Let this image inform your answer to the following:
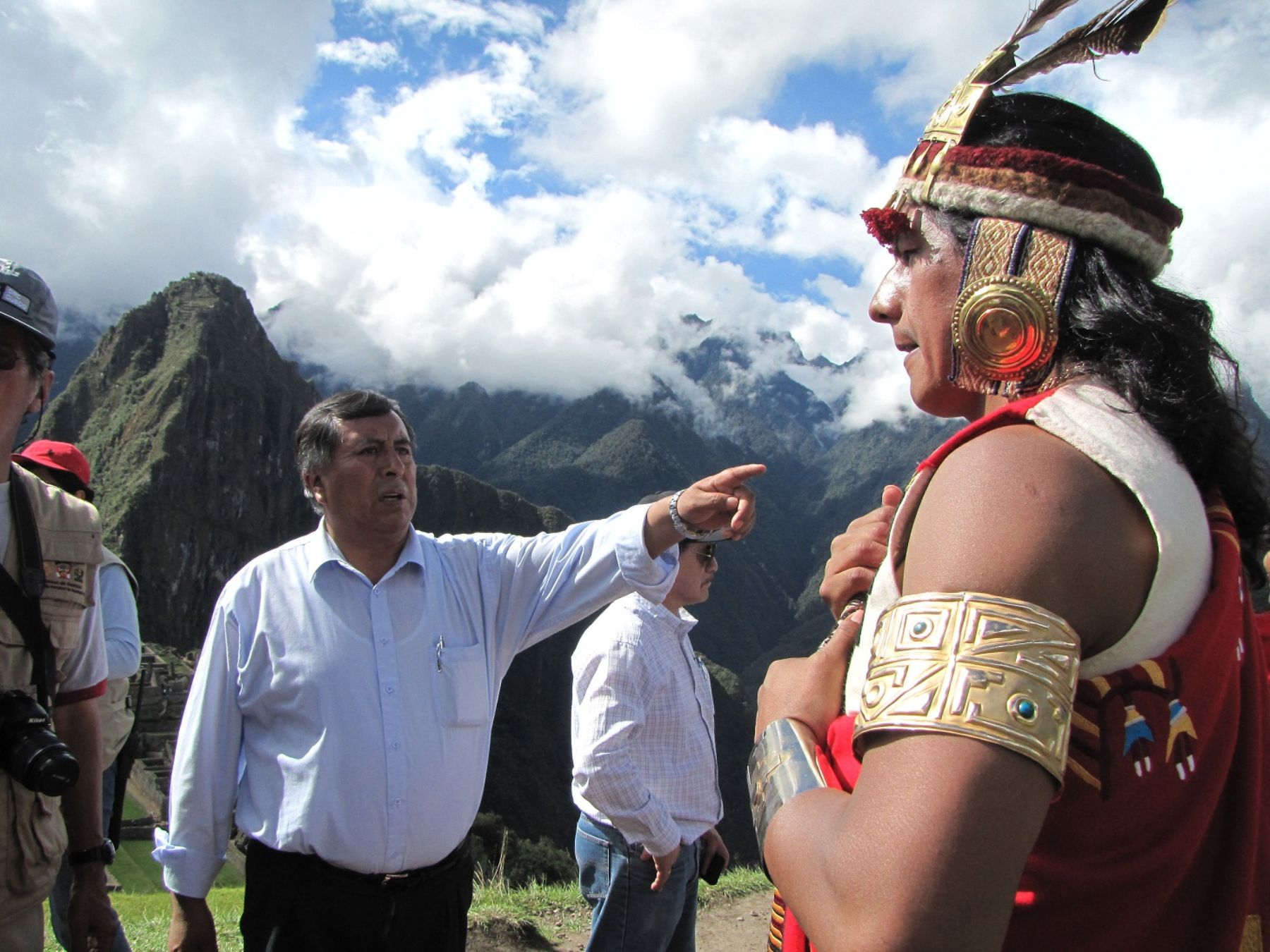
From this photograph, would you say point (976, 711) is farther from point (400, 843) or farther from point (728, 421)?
point (728, 421)

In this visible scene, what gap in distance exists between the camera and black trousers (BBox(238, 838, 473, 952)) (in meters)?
2.90

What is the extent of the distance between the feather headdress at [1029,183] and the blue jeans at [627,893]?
3.13 m

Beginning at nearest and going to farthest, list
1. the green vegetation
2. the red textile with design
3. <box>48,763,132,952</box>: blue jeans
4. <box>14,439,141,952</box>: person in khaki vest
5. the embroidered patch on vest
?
the red textile with design → the embroidered patch on vest → <box>48,763,132,952</box>: blue jeans → <box>14,439,141,952</box>: person in khaki vest → the green vegetation

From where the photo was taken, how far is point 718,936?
6.20 metres

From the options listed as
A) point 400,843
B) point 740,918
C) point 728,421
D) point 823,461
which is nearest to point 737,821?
point 740,918

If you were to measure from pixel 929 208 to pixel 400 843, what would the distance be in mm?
2458

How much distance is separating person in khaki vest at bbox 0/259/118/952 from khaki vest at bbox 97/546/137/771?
142 cm

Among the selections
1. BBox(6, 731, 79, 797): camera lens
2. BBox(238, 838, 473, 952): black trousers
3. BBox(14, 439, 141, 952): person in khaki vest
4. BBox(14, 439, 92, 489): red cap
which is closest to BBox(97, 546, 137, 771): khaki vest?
BBox(14, 439, 141, 952): person in khaki vest

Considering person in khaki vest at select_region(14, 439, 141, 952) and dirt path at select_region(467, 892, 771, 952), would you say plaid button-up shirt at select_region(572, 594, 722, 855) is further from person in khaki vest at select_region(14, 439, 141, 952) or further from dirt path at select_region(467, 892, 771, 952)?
person in khaki vest at select_region(14, 439, 141, 952)

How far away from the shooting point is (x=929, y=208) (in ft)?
4.93

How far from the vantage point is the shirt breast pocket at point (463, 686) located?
10.2 ft

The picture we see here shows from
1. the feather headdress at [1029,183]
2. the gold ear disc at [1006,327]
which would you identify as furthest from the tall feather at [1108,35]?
the gold ear disc at [1006,327]

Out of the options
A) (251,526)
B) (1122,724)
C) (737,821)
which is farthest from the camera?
(251,526)

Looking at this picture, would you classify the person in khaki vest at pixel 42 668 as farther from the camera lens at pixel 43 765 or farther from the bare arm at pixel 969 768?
the bare arm at pixel 969 768
